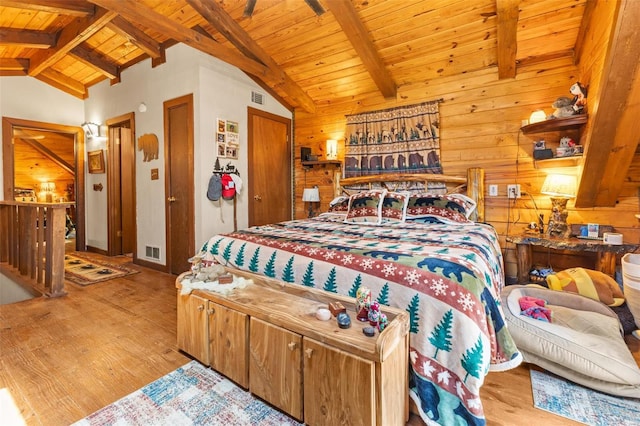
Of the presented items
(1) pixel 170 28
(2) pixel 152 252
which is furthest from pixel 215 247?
(2) pixel 152 252

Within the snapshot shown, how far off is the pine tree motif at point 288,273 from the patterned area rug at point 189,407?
2.01 ft

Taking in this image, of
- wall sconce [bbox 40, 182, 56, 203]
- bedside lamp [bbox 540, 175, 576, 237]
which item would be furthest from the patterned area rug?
wall sconce [bbox 40, 182, 56, 203]

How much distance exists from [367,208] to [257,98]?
7.72 ft

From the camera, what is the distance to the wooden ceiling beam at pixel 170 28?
2.53 m

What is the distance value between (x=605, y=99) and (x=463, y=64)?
1496 mm

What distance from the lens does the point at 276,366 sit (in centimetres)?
140

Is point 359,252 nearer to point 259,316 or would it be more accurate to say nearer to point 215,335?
point 259,316

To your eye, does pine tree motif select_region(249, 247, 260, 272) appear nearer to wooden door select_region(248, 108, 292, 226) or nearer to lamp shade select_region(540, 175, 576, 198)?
wooden door select_region(248, 108, 292, 226)

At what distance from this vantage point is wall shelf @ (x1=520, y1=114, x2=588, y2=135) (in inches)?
96.5

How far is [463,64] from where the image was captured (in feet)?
10.6

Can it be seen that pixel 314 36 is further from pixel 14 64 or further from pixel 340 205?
pixel 14 64

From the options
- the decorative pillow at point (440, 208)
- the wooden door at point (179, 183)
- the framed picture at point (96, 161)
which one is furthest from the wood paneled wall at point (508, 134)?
the framed picture at point (96, 161)

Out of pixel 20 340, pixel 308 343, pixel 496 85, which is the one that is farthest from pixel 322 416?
pixel 496 85

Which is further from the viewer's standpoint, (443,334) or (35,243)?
(35,243)
